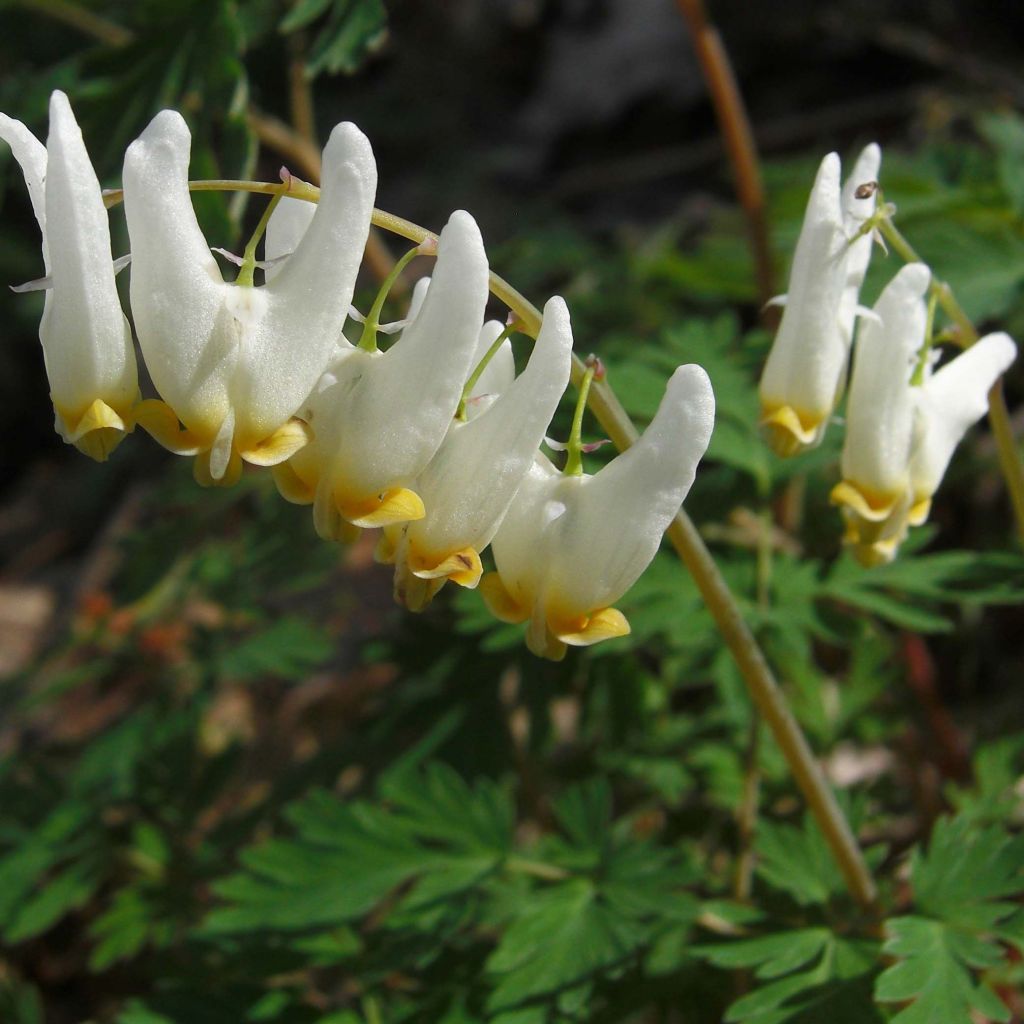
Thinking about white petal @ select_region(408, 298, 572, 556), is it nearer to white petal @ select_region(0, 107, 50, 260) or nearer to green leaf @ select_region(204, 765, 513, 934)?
white petal @ select_region(0, 107, 50, 260)

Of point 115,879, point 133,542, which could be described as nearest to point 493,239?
point 133,542

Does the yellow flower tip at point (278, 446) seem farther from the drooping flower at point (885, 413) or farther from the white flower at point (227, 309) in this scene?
the drooping flower at point (885, 413)

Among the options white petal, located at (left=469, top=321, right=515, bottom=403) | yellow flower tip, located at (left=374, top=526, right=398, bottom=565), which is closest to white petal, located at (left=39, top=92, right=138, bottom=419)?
yellow flower tip, located at (left=374, top=526, right=398, bottom=565)

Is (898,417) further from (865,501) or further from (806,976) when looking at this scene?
(806,976)

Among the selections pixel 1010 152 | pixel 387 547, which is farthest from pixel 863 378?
pixel 1010 152

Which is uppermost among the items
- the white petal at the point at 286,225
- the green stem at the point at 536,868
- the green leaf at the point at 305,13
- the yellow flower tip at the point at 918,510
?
the green leaf at the point at 305,13

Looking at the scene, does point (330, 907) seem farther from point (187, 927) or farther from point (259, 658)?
point (259, 658)

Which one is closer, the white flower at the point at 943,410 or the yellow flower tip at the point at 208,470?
the yellow flower tip at the point at 208,470

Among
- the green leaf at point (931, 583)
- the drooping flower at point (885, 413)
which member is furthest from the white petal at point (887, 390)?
the green leaf at point (931, 583)

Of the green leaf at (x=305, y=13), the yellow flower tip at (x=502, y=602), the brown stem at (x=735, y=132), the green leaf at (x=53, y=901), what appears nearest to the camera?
the yellow flower tip at (x=502, y=602)
